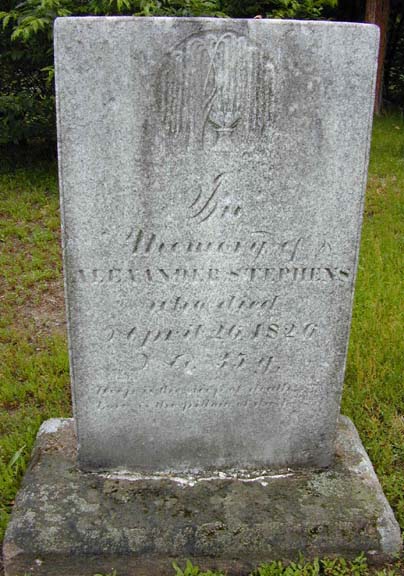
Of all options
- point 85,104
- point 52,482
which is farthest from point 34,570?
point 85,104

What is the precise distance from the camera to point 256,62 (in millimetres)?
2184

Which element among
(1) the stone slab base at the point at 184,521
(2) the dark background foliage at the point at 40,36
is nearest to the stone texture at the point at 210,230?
(1) the stone slab base at the point at 184,521

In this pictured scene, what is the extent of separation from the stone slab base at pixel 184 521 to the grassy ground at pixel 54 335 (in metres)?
0.18

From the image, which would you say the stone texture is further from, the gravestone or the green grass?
the green grass

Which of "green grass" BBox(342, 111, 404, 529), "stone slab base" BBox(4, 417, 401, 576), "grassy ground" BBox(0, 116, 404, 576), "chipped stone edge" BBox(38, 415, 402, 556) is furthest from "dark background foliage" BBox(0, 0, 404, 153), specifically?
"stone slab base" BBox(4, 417, 401, 576)

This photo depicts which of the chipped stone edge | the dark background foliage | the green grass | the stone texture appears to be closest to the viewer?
the stone texture

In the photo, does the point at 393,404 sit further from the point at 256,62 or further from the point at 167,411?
the point at 256,62

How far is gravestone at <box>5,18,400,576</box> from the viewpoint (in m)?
2.19

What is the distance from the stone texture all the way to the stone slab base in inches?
5.3

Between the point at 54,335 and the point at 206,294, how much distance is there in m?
2.07

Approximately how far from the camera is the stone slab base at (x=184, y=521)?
2.47 meters

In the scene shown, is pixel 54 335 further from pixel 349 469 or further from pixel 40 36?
pixel 40 36

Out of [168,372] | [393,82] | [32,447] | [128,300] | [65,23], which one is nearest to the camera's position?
[65,23]

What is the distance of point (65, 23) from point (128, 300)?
3.43 feet
